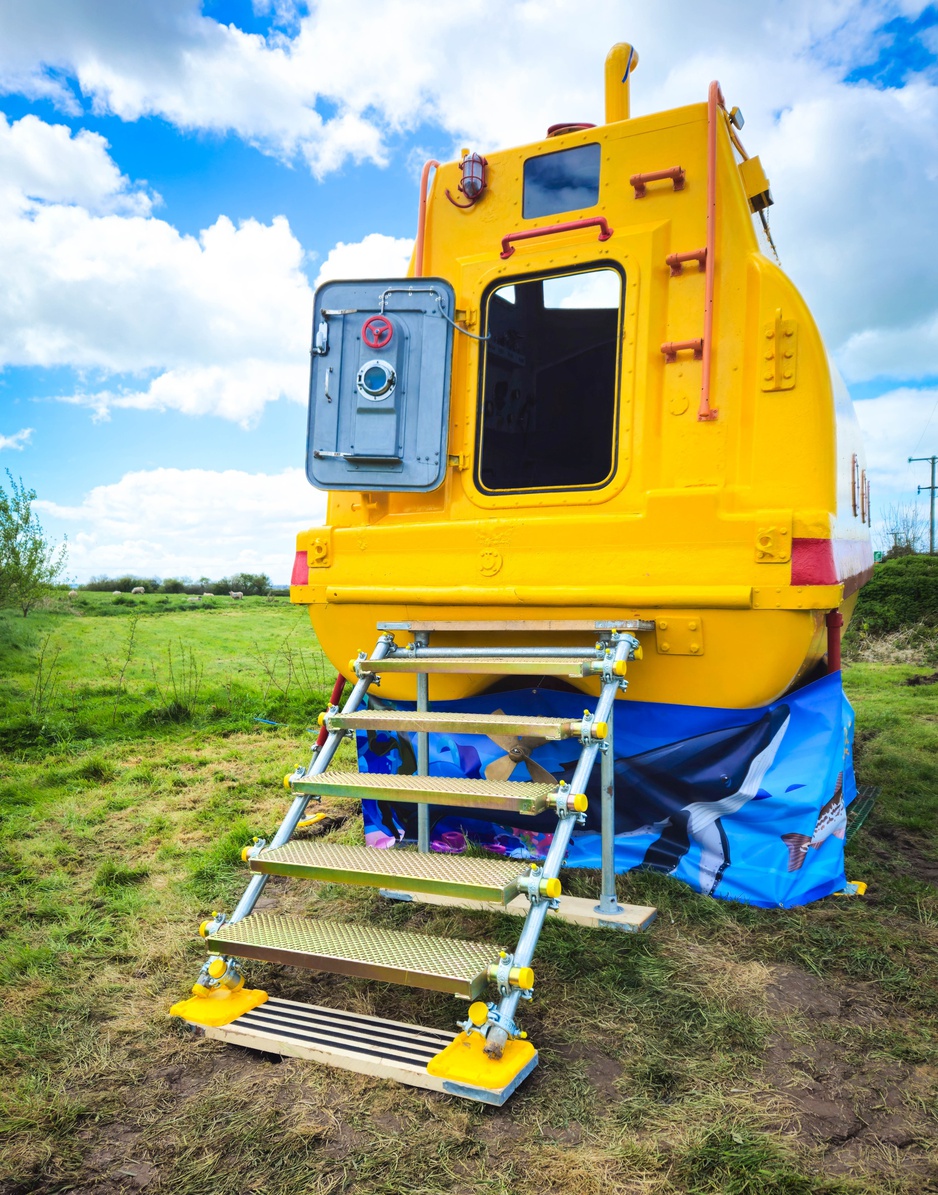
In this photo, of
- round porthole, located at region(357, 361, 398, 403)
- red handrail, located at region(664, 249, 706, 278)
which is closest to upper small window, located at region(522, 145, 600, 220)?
red handrail, located at region(664, 249, 706, 278)

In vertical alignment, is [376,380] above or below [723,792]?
above

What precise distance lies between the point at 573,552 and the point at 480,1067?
212 centimetres

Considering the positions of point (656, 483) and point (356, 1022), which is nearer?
point (356, 1022)

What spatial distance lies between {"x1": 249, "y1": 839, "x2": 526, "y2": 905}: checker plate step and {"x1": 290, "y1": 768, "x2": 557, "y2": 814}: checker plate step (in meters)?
0.19

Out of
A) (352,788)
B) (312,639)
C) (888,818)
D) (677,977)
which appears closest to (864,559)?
(888,818)

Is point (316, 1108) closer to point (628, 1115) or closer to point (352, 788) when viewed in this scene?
point (628, 1115)

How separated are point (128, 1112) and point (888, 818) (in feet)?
14.3

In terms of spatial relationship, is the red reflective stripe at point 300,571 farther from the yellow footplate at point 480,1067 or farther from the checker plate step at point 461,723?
the yellow footplate at point 480,1067

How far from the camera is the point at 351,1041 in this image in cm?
251

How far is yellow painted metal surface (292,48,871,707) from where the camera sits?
3387mm

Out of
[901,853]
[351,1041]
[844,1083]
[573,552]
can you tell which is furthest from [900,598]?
[351,1041]

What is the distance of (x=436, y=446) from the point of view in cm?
403

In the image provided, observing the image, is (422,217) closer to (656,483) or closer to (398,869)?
(656,483)

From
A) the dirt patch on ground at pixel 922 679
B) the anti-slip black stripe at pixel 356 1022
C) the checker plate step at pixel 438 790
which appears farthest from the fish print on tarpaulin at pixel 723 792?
the dirt patch on ground at pixel 922 679
